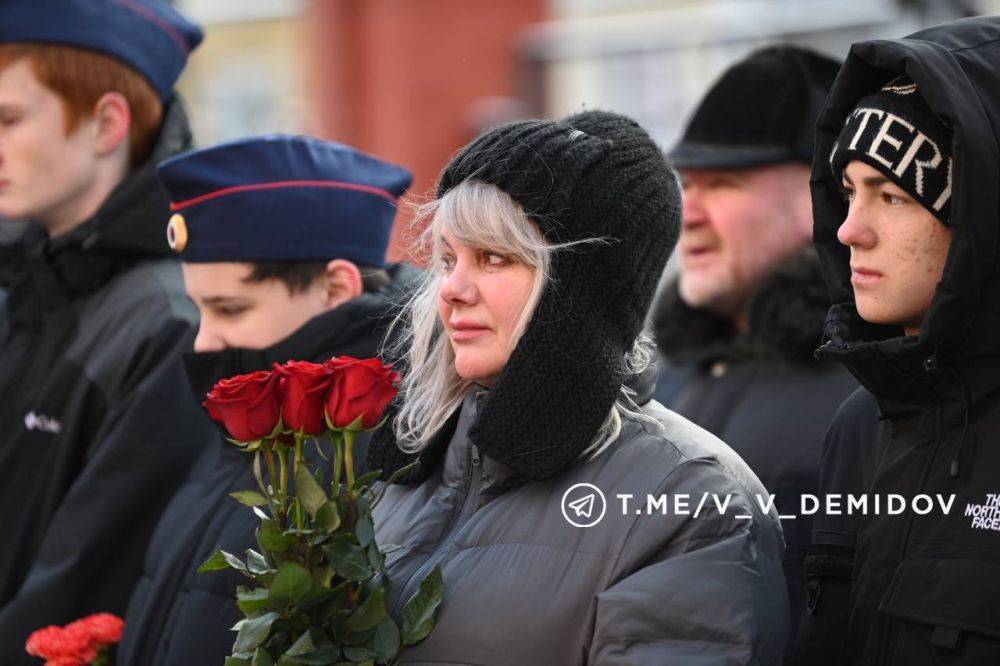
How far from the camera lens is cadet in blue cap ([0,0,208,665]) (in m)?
3.81

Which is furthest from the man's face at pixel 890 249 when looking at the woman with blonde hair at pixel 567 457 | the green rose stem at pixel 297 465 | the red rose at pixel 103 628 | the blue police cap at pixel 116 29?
the blue police cap at pixel 116 29

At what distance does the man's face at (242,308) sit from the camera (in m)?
3.53

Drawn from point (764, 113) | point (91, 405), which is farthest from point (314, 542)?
point (764, 113)

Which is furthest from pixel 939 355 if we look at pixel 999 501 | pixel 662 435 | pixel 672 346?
pixel 672 346

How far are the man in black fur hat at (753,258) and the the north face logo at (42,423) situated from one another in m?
1.67

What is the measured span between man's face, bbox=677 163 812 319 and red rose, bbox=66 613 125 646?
1751mm

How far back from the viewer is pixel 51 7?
4.23m

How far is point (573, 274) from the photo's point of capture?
2.68 m

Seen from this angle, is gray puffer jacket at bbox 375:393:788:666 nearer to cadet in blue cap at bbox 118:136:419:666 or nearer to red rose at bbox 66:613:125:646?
cadet in blue cap at bbox 118:136:419:666

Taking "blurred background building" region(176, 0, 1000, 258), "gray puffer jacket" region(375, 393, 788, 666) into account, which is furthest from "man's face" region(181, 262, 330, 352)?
"blurred background building" region(176, 0, 1000, 258)

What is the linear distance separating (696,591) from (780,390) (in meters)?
1.60

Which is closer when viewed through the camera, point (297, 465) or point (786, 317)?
point (297, 465)

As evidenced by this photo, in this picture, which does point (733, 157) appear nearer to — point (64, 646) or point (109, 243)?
point (109, 243)

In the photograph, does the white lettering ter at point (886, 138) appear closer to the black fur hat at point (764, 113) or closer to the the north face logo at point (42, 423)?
the black fur hat at point (764, 113)
